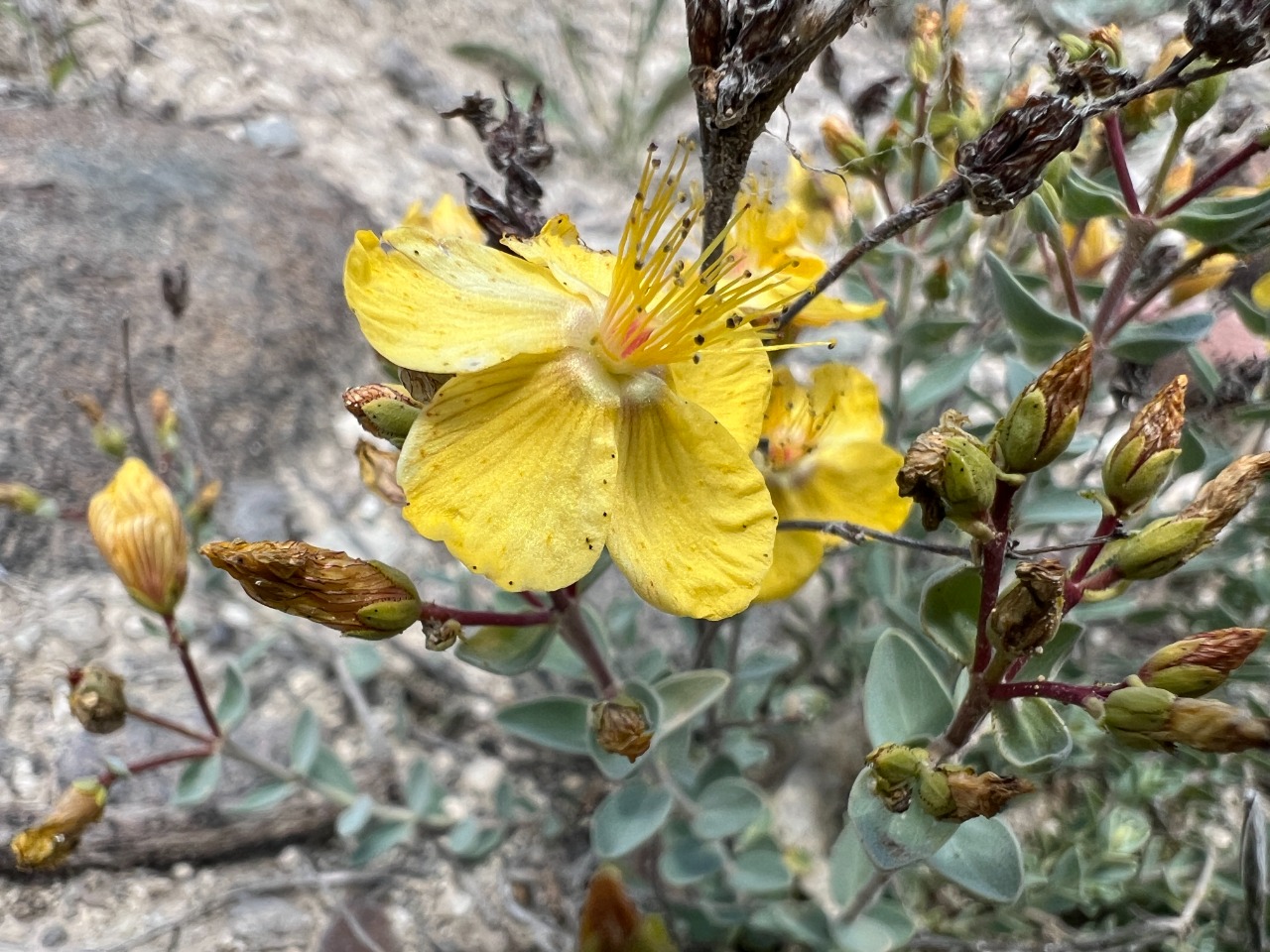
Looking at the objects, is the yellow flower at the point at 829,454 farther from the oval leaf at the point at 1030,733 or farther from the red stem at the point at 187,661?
the red stem at the point at 187,661

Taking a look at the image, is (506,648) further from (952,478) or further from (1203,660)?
(1203,660)

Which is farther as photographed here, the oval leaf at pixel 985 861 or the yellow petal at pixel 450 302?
the oval leaf at pixel 985 861

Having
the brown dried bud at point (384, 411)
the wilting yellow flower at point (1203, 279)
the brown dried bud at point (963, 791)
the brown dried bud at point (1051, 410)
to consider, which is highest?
the wilting yellow flower at point (1203, 279)

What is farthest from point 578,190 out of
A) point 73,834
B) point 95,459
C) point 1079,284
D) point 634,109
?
point 73,834

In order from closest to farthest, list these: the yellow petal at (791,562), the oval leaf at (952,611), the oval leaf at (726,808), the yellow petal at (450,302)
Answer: the yellow petal at (450,302) < the oval leaf at (952,611) < the yellow petal at (791,562) < the oval leaf at (726,808)

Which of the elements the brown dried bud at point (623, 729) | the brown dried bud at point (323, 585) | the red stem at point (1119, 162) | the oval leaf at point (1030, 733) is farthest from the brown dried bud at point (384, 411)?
the red stem at point (1119, 162)
